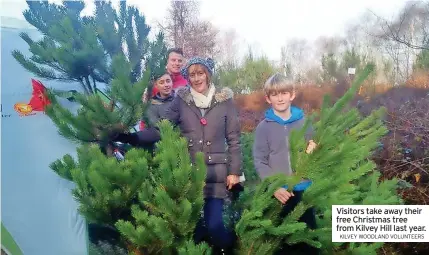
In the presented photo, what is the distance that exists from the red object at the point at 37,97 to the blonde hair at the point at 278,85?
83 centimetres

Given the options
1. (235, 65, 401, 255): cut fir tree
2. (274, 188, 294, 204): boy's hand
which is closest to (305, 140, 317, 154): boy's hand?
(235, 65, 401, 255): cut fir tree

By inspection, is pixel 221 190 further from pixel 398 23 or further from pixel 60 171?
pixel 398 23

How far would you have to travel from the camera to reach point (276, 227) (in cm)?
144

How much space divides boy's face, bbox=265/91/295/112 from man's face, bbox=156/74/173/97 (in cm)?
38

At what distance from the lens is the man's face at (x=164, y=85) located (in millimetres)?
1622

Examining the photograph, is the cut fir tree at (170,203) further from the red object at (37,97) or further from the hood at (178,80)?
the red object at (37,97)

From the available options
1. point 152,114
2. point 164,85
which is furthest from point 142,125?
point 164,85

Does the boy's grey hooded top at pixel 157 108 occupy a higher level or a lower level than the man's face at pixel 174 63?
lower

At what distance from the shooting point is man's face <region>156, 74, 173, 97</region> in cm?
162

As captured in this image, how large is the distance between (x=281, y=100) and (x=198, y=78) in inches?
12.4

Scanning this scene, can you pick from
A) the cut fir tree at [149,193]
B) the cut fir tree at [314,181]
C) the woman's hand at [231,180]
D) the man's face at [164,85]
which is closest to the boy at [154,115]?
the man's face at [164,85]

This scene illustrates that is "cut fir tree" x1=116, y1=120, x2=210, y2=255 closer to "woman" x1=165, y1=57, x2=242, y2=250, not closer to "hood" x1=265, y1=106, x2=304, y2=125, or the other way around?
"woman" x1=165, y1=57, x2=242, y2=250

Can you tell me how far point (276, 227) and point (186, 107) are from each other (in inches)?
20.0

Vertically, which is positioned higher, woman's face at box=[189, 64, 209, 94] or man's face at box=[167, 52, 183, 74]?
man's face at box=[167, 52, 183, 74]
